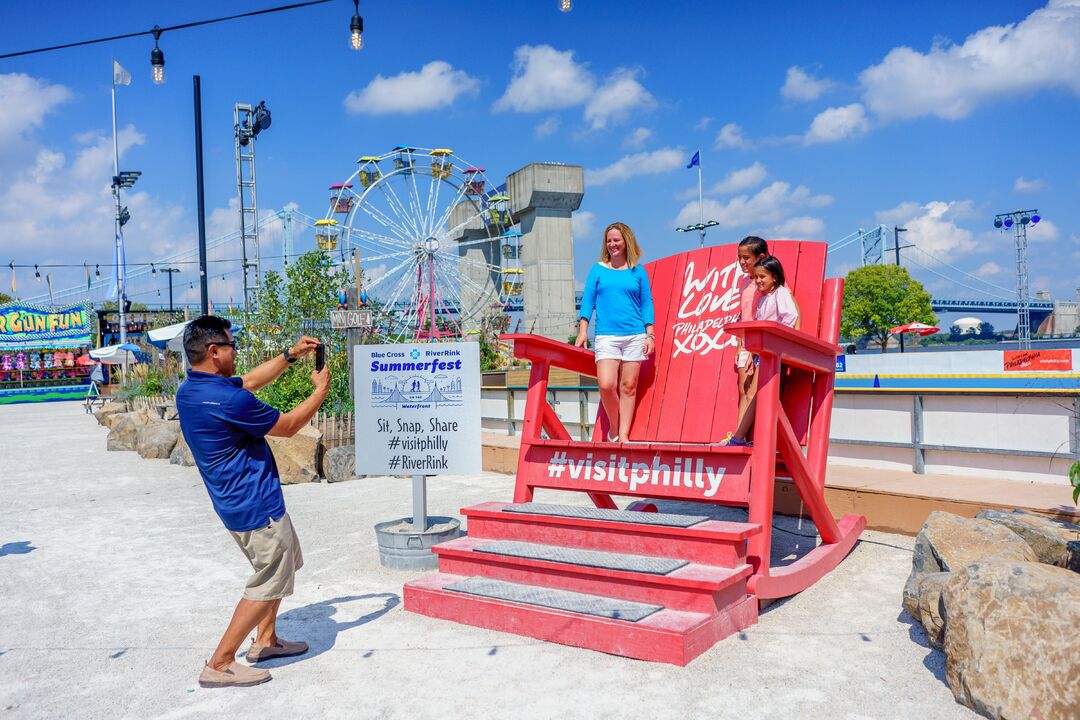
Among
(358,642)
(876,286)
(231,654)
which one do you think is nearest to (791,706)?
(358,642)

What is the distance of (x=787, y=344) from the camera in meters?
3.70

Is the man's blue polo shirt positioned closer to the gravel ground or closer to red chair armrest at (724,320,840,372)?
the gravel ground

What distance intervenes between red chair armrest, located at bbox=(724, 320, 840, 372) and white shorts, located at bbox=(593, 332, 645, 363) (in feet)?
3.52

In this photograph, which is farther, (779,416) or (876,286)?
(876,286)

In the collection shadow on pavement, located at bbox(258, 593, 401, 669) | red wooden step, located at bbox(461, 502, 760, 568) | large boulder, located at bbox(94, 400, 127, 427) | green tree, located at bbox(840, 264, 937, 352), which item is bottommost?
large boulder, located at bbox(94, 400, 127, 427)

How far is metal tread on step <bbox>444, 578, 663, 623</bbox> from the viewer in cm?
318

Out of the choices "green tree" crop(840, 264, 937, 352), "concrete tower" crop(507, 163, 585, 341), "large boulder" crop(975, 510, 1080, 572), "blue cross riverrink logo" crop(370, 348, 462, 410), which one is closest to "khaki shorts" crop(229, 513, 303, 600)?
"blue cross riverrink logo" crop(370, 348, 462, 410)

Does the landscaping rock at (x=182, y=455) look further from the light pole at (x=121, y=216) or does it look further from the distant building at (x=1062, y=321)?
the distant building at (x=1062, y=321)

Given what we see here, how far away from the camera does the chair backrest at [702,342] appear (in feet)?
15.1

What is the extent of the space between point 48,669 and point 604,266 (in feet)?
11.2

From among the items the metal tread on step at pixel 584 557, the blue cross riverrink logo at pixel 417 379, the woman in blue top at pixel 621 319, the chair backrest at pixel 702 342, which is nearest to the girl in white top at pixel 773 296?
the chair backrest at pixel 702 342

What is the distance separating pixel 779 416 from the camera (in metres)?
3.63

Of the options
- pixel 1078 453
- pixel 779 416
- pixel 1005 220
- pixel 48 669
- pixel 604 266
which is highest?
pixel 1005 220

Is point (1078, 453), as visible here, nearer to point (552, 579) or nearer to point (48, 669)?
point (552, 579)
